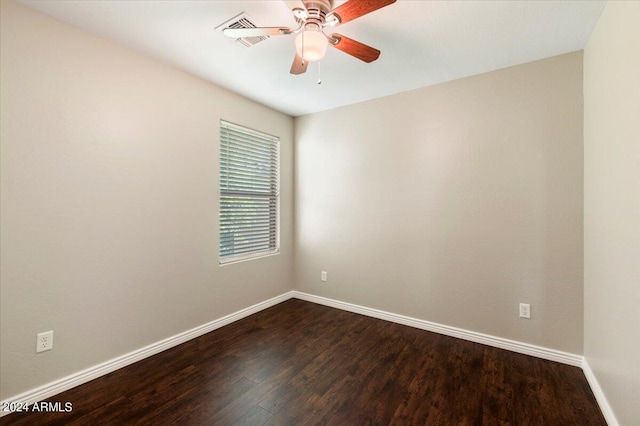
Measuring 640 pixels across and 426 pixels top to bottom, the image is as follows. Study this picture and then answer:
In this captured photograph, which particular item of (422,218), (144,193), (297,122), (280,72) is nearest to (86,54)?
(144,193)

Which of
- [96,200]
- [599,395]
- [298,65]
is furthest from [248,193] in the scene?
[599,395]

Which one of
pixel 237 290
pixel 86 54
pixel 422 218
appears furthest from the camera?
pixel 237 290

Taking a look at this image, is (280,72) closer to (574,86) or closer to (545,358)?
(574,86)

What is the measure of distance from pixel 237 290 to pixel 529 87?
3.50 m

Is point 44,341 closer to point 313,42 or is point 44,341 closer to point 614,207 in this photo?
point 313,42

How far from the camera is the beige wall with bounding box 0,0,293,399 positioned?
1.71 m

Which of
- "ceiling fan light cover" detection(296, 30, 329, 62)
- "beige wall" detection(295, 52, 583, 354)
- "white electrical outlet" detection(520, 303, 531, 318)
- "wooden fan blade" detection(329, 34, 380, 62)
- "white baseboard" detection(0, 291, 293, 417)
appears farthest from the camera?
"white electrical outlet" detection(520, 303, 531, 318)

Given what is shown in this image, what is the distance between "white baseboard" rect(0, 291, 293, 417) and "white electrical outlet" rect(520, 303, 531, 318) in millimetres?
2763

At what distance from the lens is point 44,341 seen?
5.92 ft

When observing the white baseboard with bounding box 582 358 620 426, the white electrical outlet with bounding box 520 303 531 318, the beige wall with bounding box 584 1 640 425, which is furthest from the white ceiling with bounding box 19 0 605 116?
the white baseboard with bounding box 582 358 620 426

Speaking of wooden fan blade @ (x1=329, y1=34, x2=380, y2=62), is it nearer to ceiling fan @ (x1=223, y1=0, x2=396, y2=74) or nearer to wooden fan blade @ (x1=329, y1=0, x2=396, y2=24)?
ceiling fan @ (x1=223, y1=0, x2=396, y2=74)

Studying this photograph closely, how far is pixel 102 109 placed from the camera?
206cm

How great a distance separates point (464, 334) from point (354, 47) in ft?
8.88

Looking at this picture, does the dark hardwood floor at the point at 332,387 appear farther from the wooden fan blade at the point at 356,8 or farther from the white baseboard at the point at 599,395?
the wooden fan blade at the point at 356,8
